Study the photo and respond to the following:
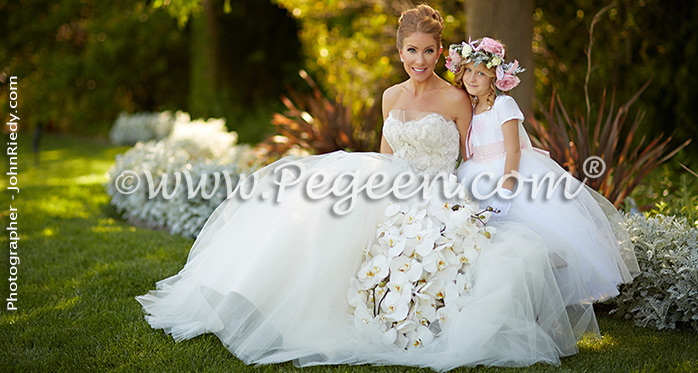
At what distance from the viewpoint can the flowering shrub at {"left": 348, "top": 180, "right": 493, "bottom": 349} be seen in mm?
3033

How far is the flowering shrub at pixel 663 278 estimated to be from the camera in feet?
11.0

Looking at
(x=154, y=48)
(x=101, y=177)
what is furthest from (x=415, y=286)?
(x=154, y=48)

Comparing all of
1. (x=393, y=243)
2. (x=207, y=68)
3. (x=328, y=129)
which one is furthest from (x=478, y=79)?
(x=207, y=68)

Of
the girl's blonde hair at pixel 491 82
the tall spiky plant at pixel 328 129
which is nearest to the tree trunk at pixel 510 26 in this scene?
the tall spiky plant at pixel 328 129

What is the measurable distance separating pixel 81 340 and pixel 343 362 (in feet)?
5.00

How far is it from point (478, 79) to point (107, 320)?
274 cm

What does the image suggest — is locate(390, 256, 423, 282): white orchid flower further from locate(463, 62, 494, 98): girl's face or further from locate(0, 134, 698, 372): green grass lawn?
locate(463, 62, 494, 98): girl's face

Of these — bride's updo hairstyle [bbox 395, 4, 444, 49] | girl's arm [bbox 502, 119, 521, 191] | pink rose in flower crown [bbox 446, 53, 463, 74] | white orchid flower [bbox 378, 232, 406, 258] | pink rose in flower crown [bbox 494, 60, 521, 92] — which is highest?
bride's updo hairstyle [bbox 395, 4, 444, 49]

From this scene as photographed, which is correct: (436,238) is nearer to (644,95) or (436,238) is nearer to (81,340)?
(81,340)

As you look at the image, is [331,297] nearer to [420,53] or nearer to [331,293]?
[331,293]

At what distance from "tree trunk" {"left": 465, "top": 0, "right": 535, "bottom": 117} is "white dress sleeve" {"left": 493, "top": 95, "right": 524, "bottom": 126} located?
6.61ft

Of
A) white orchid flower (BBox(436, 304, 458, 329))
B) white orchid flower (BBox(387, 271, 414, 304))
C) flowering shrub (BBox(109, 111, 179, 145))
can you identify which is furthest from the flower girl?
flowering shrub (BBox(109, 111, 179, 145))

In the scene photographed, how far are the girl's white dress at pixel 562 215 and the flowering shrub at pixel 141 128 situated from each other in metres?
10.3

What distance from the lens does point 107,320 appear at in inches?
139
